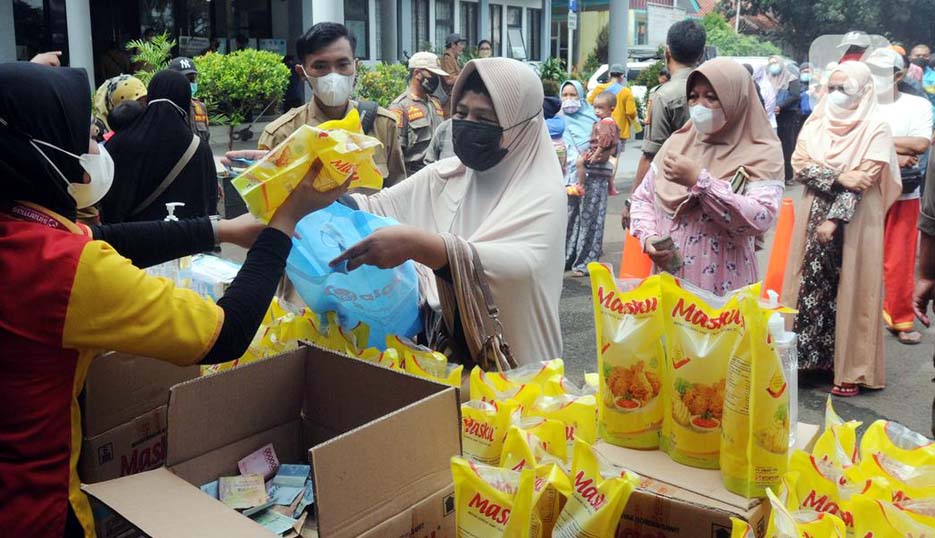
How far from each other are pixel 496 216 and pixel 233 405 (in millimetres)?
912

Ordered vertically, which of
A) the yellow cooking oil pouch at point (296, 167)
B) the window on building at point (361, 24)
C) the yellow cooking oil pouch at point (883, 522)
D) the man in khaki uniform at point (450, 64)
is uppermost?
the window on building at point (361, 24)

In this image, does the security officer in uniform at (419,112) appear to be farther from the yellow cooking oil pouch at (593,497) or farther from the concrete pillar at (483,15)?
the concrete pillar at (483,15)

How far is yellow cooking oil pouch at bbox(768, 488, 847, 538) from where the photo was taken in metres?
1.19

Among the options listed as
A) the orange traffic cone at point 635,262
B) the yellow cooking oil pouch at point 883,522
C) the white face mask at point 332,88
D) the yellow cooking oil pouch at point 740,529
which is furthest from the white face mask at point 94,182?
the orange traffic cone at point 635,262

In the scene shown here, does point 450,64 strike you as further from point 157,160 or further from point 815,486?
point 815,486

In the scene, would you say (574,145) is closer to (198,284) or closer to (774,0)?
(198,284)

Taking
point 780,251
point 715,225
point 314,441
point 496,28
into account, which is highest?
point 496,28

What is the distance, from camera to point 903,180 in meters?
5.43

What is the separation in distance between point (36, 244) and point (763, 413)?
124 cm

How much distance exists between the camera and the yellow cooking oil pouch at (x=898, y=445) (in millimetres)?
1349

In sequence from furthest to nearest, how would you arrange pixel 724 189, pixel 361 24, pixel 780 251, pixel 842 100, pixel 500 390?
pixel 361 24
pixel 780 251
pixel 842 100
pixel 724 189
pixel 500 390

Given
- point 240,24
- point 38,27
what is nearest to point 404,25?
point 240,24

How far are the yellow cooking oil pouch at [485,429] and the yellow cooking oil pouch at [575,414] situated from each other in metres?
0.06

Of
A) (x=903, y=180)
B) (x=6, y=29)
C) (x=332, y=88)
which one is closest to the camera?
(x=332, y=88)
